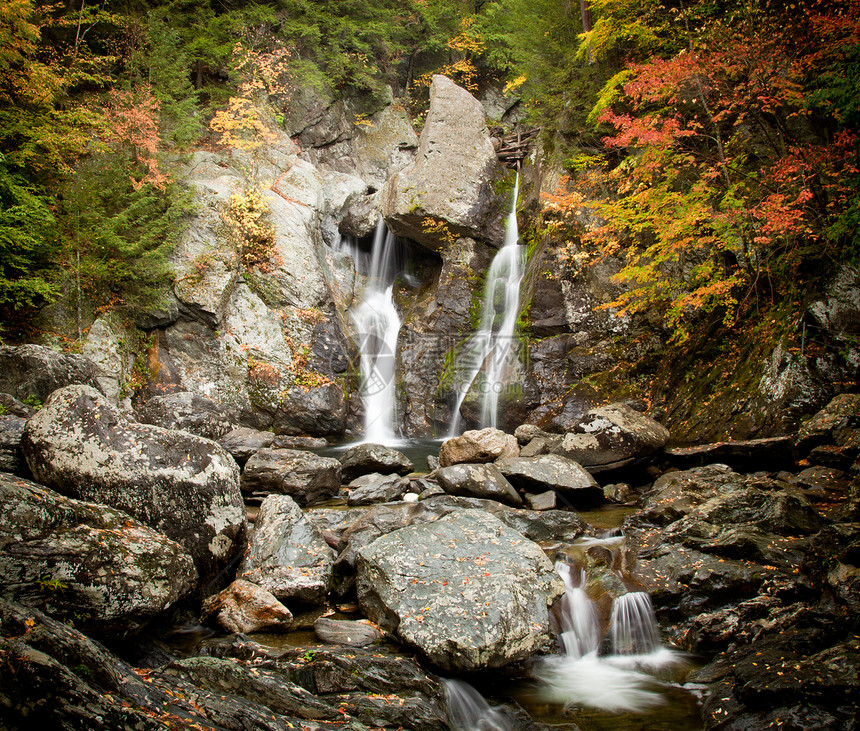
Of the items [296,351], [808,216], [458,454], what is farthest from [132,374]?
[808,216]

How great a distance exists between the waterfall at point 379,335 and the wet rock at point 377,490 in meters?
5.70

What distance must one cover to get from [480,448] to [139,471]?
557cm

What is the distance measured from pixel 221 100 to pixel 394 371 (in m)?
12.1

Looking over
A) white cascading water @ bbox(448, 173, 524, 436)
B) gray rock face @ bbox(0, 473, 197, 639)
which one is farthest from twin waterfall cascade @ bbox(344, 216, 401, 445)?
gray rock face @ bbox(0, 473, 197, 639)

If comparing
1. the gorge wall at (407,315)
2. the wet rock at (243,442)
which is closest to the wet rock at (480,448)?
the gorge wall at (407,315)

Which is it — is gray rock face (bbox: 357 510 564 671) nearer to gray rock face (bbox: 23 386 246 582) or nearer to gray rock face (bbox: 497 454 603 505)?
gray rock face (bbox: 23 386 246 582)

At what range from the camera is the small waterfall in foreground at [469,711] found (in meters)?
3.54

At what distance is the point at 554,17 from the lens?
597 inches

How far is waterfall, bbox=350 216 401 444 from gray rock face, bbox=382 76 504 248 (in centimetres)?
189

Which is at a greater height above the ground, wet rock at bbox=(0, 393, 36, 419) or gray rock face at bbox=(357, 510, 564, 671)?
wet rock at bbox=(0, 393, 36, 419)

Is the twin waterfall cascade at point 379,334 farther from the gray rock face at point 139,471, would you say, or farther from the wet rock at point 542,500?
the gray rock face at point 139,471

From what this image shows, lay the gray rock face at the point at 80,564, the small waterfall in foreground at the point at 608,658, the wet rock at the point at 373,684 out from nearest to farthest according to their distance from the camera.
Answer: the gray rock face at the point at 80,564 < the wet rock at the point at 373,684 < the small waterfall in foreground at the point at 608,658

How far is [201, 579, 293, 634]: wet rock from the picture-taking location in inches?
167

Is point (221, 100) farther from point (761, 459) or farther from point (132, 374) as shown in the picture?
point (761, 459)
